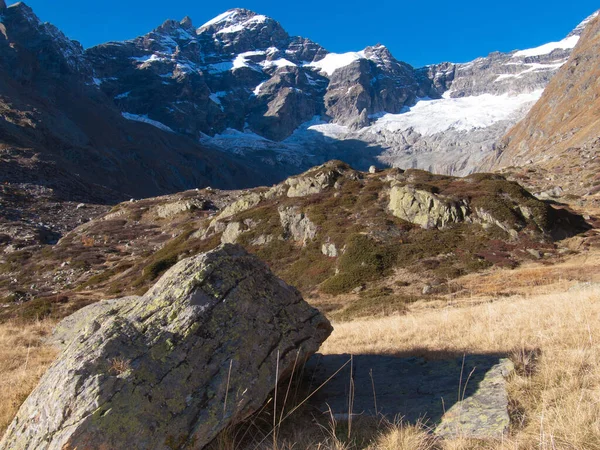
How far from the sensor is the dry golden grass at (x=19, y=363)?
21.2ft

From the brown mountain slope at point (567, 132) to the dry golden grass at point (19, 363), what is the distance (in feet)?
224

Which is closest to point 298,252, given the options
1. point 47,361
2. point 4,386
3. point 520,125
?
point 47,361

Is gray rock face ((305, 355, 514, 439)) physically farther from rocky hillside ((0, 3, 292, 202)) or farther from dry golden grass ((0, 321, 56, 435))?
rocky hillside ((0, 3, 292, 202))

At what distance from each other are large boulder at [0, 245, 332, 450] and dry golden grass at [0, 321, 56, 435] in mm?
1900

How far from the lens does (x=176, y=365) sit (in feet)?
16.5

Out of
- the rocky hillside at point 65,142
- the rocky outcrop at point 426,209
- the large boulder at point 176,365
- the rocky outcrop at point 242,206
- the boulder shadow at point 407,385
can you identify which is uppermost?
the rocky hillside at point 65,142

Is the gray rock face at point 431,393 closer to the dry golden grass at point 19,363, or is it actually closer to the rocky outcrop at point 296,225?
the dry golden grass at point 19,363

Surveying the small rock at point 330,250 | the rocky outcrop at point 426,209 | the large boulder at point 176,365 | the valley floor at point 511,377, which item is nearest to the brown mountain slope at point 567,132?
the rocky outcrop at point 426,209

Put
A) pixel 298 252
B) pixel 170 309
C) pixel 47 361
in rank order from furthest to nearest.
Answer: pixel 298 252 < pixel 47 361 < pixel 170 309

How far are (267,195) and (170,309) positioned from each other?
43137mm

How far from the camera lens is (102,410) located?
4289mm

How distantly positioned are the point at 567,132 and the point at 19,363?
→ 153m

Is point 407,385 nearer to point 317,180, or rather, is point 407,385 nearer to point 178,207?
point 317,180

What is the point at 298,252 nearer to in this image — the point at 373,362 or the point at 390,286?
the point at 390,286
